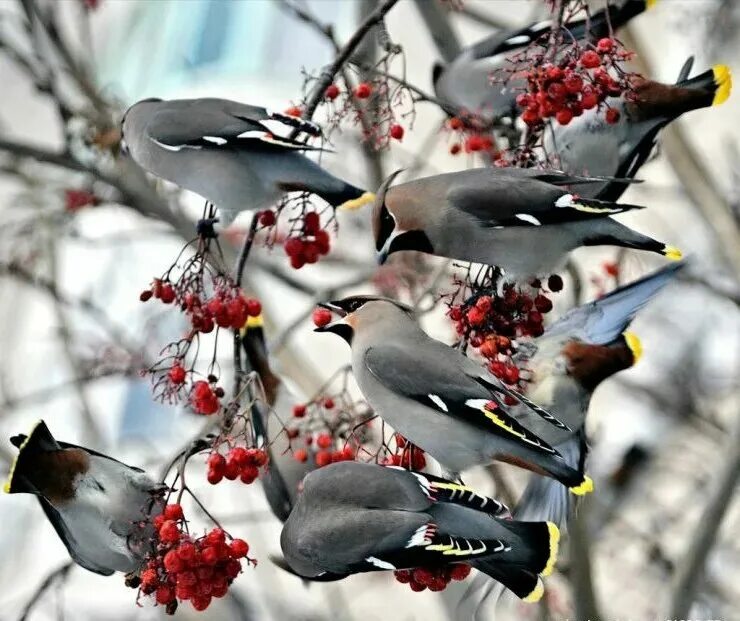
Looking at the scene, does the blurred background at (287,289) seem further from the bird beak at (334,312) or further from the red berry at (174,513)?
the red berry at (174,513)

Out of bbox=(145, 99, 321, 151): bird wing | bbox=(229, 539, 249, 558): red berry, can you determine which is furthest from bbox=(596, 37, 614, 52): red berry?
bbox=(229, 539, 249, 558): red berry

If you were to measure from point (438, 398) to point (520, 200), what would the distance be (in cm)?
31

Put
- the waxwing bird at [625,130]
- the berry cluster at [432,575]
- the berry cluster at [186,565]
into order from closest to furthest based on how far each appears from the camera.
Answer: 1. the berry cluster at [186,565]
2. the berry cluster at [432,575]
3. the waxwing bird at [625,130]

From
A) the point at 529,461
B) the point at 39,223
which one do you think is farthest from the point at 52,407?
the point at 529,461

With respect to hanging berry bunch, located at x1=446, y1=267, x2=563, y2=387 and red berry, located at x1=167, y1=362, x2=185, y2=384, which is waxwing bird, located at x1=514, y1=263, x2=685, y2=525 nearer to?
hanging berry bunch, located at x1=446, y1=267, x2=563, y2=387

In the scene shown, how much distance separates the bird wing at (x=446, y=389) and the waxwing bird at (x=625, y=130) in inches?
16.8

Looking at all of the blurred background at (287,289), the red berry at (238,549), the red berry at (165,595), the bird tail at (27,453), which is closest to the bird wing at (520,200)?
the red berry at (238,549)

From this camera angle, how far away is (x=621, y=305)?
2.03m

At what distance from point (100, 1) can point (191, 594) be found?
Answer: 8.53ft

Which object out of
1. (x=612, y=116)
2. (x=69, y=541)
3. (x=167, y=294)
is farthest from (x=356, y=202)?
(x=69, y=541)

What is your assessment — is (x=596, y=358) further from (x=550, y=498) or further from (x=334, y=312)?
(x=334, y=312)

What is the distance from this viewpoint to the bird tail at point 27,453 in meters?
1.93

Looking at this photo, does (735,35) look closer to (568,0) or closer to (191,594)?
(568,0)

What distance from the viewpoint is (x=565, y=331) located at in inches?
84.0
